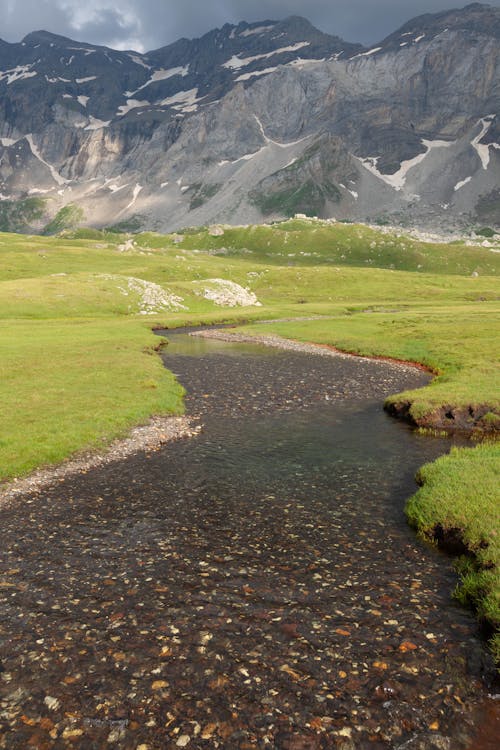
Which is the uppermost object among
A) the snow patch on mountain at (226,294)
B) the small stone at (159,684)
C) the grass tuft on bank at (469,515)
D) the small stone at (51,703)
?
the grass tuft on bank at (469,515)

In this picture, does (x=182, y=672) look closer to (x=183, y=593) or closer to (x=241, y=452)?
(x=183, y=593)

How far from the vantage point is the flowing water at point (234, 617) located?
10812 mm

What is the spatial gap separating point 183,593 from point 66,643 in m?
3.79

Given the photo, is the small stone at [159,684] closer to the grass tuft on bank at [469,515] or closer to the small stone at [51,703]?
the small stone at [51,703]

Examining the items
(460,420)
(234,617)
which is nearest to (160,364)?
(460,420)

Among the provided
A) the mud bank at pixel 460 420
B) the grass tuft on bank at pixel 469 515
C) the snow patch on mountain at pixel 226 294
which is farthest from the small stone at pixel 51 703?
the snow patch on mountain at pixel 226 294

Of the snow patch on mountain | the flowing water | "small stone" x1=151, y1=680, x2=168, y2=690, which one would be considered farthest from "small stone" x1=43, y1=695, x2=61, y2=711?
the snow patch on mountain

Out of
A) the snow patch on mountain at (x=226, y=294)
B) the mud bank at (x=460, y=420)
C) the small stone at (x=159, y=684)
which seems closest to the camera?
the small stone at (x=159, y=684)

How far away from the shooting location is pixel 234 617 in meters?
14.2

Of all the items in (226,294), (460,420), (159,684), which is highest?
(159,684)

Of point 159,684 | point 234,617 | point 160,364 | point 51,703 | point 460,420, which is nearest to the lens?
point 51,703

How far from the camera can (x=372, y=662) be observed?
1238cm

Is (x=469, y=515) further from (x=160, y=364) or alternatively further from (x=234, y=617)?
(x=160, y=364)

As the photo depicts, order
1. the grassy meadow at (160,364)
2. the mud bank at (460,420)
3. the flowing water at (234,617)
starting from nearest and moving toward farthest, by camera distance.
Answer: the flowing water at (234,617) → the grassy meadow at (160,364) → the mud bank at (460,420)
